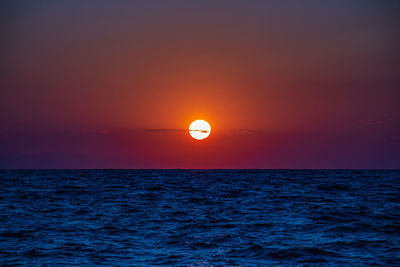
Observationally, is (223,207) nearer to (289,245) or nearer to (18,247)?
(289,245)

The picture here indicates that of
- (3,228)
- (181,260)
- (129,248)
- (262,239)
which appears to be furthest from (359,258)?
(3,228)

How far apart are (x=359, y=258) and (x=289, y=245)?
9.96 ft

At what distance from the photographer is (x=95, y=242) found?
61.3ft

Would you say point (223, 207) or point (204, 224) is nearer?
point (204, 224)

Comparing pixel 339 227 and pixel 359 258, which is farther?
pixel 339 227

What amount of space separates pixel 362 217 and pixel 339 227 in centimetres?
453

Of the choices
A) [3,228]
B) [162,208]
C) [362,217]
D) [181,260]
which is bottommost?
[181,260]

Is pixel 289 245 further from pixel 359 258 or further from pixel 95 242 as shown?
pixel 95 242

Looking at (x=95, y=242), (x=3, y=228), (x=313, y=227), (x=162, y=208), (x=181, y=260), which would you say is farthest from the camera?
(x=162, y=208)

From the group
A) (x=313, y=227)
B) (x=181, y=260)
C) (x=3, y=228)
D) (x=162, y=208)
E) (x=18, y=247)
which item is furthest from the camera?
(x=162, y=208)

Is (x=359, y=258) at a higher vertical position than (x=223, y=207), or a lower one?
lower

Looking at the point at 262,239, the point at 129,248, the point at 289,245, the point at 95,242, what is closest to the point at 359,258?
the point at 289,245

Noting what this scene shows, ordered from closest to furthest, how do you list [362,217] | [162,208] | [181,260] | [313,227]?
1. [181,260]
2. [313,227]
3. [362,217]
4. [162,208]

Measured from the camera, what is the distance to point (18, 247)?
17234 mm
